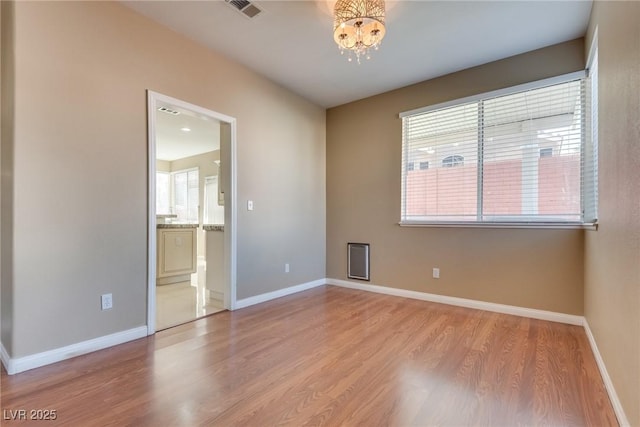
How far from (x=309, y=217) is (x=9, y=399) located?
3.39m

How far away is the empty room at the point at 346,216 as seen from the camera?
1.71m

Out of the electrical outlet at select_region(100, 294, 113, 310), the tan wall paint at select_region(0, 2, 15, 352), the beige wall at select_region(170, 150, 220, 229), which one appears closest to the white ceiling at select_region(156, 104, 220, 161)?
the beige wall at select_region(170, 150, 220, 229)

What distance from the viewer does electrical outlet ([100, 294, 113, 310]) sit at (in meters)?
2.39

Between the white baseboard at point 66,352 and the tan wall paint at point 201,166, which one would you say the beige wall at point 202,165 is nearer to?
the tan wall paint at point 201,166

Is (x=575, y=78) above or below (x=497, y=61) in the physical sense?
below

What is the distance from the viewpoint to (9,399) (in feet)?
5.58

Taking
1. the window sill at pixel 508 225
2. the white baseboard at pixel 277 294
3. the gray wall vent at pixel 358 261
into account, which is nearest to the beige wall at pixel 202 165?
the white baseboard at pixel 277 294

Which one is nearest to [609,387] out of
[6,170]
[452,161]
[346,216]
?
[452,161]

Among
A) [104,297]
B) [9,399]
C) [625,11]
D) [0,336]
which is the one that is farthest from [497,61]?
[0,336]

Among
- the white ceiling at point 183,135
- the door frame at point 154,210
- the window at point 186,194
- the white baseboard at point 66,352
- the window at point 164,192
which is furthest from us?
the window at point 164,192

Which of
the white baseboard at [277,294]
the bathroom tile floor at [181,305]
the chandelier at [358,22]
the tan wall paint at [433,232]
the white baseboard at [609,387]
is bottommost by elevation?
the bathroom tile floor at [181,305]

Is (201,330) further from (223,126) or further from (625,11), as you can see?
→ (625,11)

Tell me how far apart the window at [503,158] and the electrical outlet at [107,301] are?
333 centimetres

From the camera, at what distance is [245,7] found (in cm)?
248
